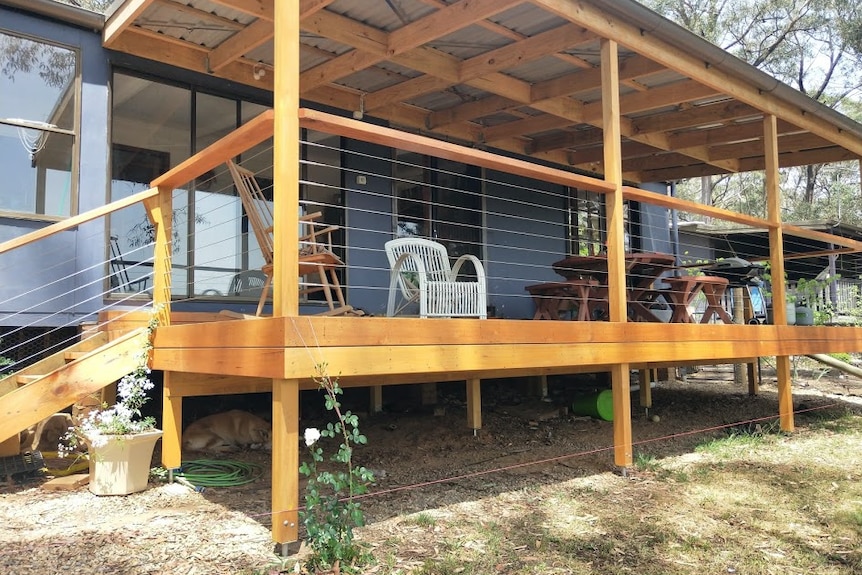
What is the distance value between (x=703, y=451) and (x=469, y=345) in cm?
271

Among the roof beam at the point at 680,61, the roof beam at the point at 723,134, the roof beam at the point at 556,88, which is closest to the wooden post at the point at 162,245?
the roof beam at the point at 680,61

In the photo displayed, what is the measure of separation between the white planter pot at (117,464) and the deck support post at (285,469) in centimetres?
142

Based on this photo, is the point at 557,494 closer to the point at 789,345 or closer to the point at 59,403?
the point at 59,403

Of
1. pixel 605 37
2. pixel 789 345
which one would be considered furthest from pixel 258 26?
pixel 789 345

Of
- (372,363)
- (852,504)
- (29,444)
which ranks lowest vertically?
(852,504)

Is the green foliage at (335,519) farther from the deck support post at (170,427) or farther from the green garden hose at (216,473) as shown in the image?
the deck support post at (170,427)

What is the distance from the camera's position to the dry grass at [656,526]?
2795 mm

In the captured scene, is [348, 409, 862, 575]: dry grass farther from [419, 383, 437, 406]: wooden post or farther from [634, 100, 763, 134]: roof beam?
[634, 100, 763, 134]: roof beam

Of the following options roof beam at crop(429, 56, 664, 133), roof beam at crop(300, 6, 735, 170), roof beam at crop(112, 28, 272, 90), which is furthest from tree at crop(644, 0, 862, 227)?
roof beam at crop(112, 28, 272, 90)

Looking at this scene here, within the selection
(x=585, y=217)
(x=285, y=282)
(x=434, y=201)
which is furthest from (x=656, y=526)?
(x=585, y=217)

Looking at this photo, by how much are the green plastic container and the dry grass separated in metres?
1.56

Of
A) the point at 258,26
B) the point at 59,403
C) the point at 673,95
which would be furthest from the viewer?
the point at 673,95

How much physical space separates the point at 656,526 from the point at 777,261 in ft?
12.3

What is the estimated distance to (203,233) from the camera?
618 cm
